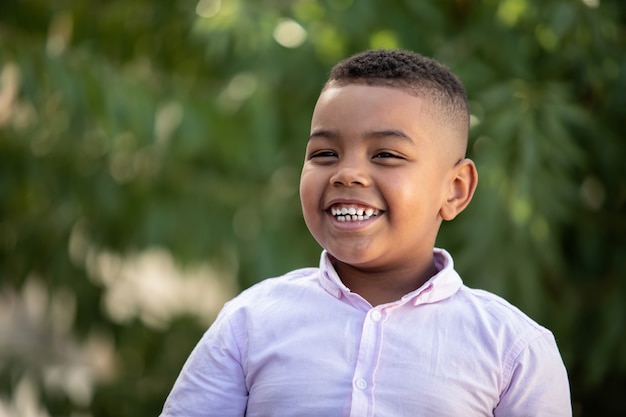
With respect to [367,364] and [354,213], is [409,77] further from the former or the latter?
[367,364]

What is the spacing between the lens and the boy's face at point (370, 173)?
1789 millimetres

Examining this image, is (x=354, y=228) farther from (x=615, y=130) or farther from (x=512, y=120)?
(x=615, y=130)

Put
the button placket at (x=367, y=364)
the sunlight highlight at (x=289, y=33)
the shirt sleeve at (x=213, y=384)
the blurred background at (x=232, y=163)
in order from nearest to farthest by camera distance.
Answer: the button placket at (x=367, y=364) → the shirt sleeve at (x=213, y=384) → the blurred background at (x=232, y=163) → the sunlight highlight at (x=289, y=33)

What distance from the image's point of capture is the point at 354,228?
1788mm

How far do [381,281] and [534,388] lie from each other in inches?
13.5

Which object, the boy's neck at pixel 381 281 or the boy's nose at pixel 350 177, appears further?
the boy's neck at pixel 381 281

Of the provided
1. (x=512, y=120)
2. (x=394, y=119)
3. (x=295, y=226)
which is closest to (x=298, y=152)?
(x=295, y=226)

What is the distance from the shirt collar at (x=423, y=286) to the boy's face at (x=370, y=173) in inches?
2.1

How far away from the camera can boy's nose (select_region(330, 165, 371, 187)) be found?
1768 mm

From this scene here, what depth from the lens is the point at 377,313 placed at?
5.85 ft

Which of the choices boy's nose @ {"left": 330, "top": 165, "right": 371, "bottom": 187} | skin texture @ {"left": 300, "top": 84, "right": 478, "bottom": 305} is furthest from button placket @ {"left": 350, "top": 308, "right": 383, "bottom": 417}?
boy's nose @ {"left": 330, "top": 165, "right": 371, "bottom": 187}

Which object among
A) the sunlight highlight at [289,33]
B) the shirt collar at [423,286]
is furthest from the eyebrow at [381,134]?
the sunlight highlight at [289,33]

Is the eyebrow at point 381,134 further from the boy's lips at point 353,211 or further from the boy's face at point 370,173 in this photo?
the boy's lips at point 353,211

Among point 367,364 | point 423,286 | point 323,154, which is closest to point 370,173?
point 323,154
